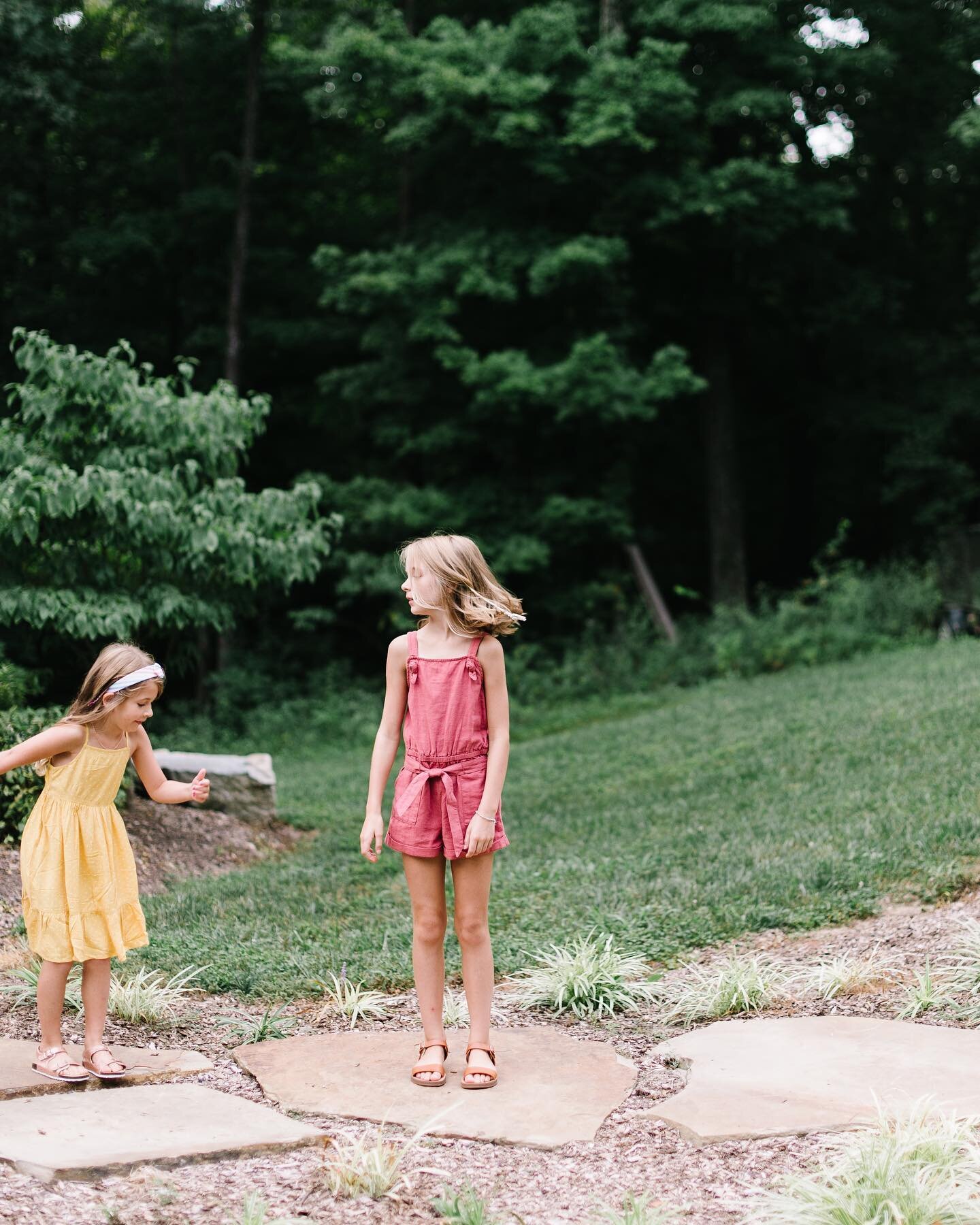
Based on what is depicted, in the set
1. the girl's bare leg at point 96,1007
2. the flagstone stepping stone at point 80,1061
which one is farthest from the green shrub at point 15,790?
the girl's bare leg at point 96,1007

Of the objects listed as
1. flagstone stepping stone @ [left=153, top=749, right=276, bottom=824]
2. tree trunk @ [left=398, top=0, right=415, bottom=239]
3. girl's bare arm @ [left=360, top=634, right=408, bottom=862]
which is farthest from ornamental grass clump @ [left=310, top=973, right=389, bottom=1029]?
tree trunk @ [left=398, top=0, right=415, bottom=239]

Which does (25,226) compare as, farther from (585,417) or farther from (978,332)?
(978,332)

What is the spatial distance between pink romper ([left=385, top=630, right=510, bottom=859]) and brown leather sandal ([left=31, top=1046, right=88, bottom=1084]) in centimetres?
106

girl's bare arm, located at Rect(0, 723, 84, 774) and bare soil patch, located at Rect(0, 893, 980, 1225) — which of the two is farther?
girl's bare arm, located at Rect(0, 723, 84, 774)

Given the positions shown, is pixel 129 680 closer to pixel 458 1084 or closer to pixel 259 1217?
pixel 458 1084

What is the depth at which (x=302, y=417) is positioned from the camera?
63.4 ft

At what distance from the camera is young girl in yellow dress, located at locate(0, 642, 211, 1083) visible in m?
3.53

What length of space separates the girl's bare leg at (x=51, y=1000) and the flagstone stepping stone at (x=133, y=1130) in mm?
267

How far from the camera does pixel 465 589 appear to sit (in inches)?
140

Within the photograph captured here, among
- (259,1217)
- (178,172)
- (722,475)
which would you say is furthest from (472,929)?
(178,172)

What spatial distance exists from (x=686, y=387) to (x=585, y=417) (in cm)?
142

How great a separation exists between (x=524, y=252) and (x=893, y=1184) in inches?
569

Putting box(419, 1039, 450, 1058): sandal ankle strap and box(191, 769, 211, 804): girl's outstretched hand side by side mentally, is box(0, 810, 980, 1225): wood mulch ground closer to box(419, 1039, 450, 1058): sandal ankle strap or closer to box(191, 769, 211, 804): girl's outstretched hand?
box(419, 1039, 450, 1058): sandal ankle strap

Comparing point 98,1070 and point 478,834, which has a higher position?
point 478,834
